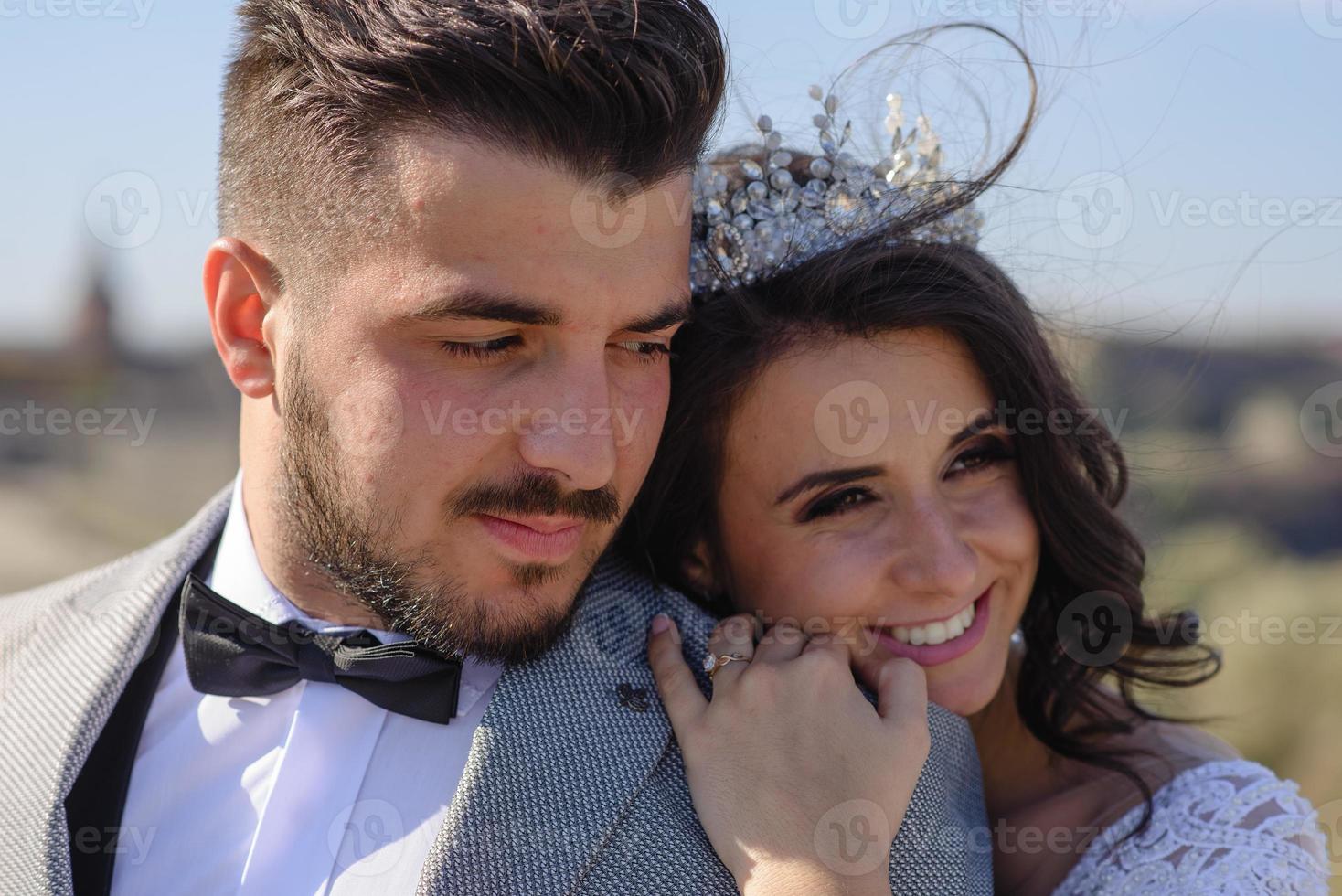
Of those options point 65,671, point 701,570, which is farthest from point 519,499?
point 65,671

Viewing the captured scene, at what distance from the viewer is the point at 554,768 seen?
1988 mm

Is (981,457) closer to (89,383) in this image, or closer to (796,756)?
(796,756)

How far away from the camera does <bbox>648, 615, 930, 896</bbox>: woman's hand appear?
6.36ft

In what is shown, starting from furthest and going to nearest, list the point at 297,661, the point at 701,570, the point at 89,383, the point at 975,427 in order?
the point at 89,383 → the point at 701,570 → the point at 975,427 → the point at 297,661

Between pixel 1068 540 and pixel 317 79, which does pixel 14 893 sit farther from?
pixel 1068 540

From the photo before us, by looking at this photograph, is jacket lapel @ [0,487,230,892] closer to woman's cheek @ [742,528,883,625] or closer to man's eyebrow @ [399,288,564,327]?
man's eyebrow @ [399,288,564,327]

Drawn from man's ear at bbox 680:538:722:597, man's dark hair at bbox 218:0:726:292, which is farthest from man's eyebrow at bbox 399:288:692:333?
man's ear at bbox 680:538:722:597

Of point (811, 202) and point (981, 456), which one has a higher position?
point (811, 202)

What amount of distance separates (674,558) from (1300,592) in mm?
5687

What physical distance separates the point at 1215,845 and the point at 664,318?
1542mm

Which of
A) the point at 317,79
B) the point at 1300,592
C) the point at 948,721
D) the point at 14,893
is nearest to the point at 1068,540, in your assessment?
the point at 948,721

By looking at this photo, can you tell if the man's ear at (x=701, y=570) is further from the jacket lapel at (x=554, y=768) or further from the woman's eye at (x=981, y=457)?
the woman's eye at (x=981, y=457)

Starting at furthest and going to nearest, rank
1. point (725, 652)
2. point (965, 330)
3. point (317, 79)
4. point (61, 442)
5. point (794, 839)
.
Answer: point (61, 442) < point (965, 330) < point (725, 652) < point (317, 79) < point (794, 839)

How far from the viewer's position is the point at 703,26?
2.28 m
